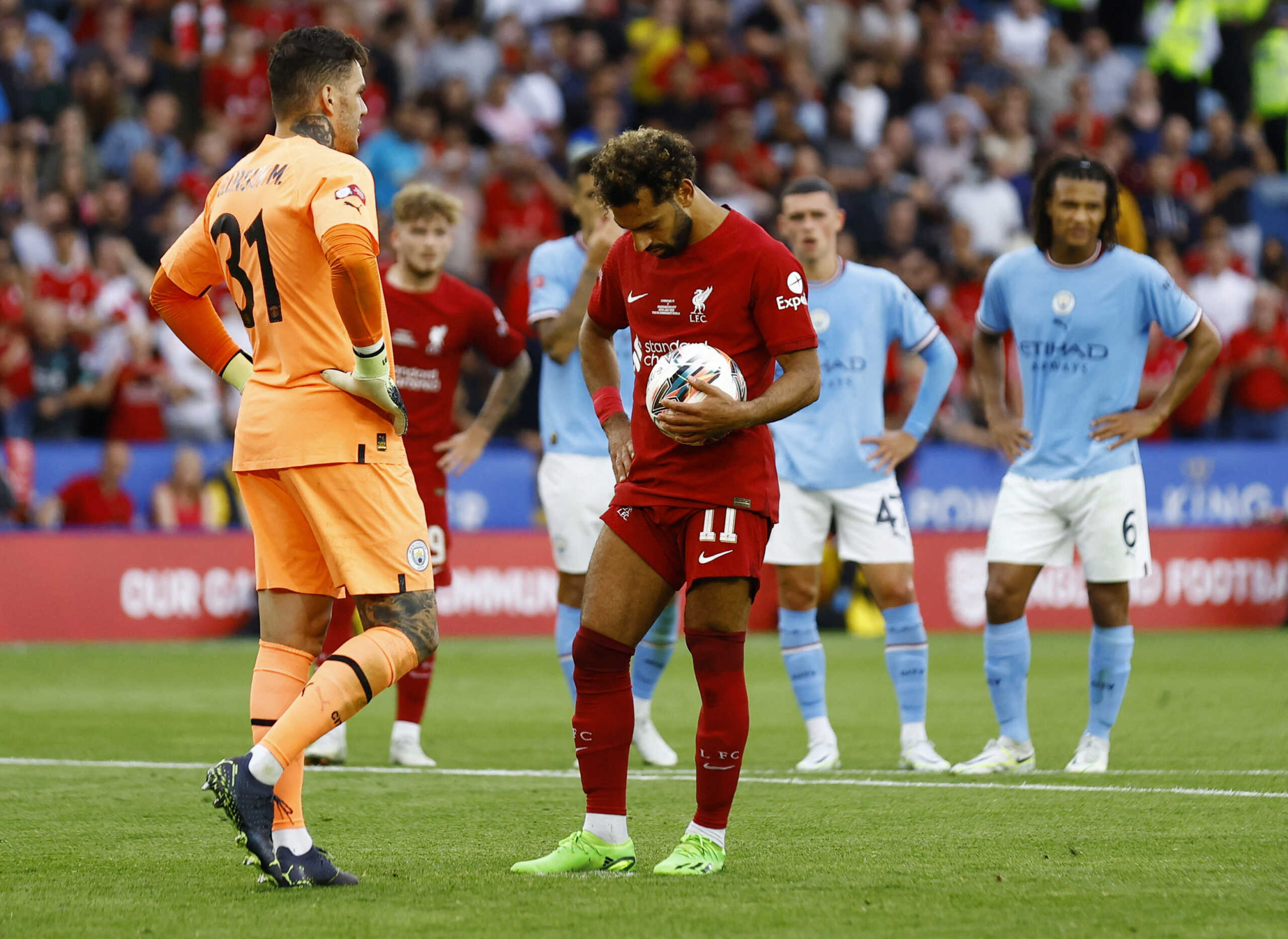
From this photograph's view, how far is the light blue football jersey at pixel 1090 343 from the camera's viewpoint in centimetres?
819

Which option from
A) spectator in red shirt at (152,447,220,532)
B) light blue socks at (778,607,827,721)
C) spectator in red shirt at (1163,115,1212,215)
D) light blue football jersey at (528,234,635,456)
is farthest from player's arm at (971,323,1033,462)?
spectator in red shirt at (1163,115,1212,215)

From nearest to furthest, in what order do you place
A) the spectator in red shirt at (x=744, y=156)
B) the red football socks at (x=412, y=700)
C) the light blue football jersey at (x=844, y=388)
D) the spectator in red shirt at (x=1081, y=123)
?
1. the red football socks at (x=412, y=700)
2. the light blue football jersey at (x=844, y=388)
3. the spectator in red shirt at (x=744, y=156)
4. the spectator in red shirt at (x=1081, y=123)

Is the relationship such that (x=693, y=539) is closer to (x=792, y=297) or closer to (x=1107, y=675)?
(x=792, y=297)

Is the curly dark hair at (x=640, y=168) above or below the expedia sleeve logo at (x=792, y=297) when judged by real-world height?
above

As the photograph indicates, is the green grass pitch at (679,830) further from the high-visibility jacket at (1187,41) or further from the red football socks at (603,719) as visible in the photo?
the high-visibility jacket at (1187,41)

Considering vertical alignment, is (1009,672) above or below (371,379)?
below

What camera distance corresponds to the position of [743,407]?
5.39 m

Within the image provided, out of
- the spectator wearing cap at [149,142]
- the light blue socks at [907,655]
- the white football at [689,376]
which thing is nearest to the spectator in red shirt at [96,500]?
the spectator wearing cap at [149,142]

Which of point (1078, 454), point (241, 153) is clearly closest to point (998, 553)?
point (1078, 454)

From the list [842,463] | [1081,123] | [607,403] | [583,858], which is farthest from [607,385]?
[1081,123]

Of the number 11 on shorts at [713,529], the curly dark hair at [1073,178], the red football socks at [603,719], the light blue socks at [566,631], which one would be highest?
the curly dark hair at [1073,178]

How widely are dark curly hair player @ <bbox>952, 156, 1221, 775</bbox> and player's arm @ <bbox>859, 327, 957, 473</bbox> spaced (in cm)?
61

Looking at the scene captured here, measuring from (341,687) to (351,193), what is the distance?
147cm

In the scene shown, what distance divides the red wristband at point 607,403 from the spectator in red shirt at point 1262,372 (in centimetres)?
1487
